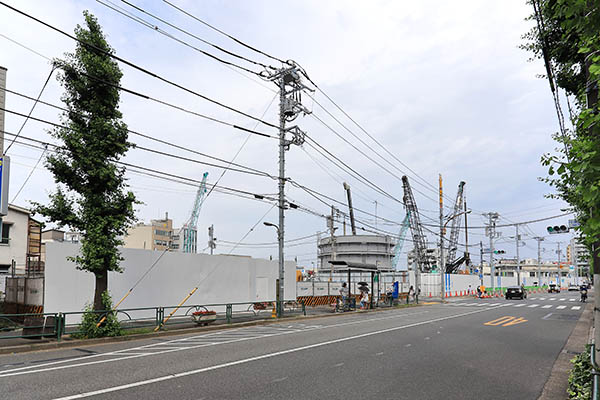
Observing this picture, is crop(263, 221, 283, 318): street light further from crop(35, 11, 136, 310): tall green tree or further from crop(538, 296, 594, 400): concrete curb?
crop(538, 296, 594, 400): concrete curb

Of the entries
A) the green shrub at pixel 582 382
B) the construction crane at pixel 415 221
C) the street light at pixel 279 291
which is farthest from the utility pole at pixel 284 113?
the construction crane at pixel 415 221

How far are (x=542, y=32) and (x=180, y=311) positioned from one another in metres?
20.2

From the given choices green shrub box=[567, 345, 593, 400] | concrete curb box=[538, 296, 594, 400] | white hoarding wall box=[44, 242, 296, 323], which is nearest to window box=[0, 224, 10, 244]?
white hoarding wall box=[44, 242, 296, 323]

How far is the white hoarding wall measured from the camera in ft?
59.7

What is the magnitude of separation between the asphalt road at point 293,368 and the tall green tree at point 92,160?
3877 mm

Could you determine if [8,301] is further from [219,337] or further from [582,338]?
[582,338]

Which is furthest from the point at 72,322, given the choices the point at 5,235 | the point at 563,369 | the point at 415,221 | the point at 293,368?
the point at 415,221

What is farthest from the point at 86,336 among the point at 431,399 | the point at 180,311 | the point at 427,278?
the point at 427,278

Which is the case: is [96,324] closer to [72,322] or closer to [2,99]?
[72,322]

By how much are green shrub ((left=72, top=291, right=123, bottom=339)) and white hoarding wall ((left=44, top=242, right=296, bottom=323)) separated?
3818 mm

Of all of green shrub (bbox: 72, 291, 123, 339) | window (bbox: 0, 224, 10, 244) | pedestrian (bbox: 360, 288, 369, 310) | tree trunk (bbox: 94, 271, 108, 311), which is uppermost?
window (bbox: 0, 224, 10, 244)

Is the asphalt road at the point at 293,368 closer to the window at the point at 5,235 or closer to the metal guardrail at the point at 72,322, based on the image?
the metal guardrail at the point at 72,322

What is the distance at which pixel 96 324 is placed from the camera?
14.9 m

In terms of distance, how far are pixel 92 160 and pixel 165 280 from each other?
918cm
